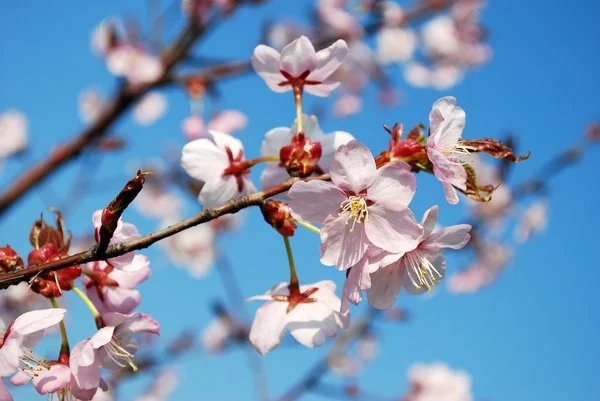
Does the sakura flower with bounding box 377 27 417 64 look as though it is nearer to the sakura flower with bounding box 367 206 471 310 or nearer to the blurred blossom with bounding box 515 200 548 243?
the blurred blossom with bounding box 515 200 548 243

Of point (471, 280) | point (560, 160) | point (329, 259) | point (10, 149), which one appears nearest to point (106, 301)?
point (329, 259)

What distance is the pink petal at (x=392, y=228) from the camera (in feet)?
3.28

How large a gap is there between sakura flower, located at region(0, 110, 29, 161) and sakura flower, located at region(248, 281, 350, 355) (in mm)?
4687

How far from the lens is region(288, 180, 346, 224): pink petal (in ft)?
3.27

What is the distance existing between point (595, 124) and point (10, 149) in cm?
504

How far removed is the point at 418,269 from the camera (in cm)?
115

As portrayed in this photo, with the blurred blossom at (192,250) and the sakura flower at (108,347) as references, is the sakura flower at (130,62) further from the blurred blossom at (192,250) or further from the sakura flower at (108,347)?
the sakura flower at (108,347)

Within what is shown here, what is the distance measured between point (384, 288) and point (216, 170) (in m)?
0.49

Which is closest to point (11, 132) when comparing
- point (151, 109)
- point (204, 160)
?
point (151, 109)

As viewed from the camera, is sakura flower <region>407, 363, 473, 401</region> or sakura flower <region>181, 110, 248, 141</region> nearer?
sakura flower <region>181, 110, 248, 141</region>

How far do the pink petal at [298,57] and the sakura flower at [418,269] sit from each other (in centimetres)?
46

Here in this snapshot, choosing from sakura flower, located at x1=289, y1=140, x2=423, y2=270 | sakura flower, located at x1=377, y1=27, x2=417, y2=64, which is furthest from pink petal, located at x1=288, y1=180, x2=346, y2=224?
sakura flower, located at x1=377, y1=27, x2=417, y2=64

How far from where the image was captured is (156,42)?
402 cm

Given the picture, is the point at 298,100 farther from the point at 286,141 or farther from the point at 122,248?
the point at 122,248
